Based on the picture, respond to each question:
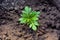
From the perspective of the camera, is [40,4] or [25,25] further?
[40,4]

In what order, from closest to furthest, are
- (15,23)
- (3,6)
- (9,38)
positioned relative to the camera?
(9,38) → (15,23) → (3,6)

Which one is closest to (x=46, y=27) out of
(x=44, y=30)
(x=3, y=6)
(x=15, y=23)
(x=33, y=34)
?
(x=44, y=30)

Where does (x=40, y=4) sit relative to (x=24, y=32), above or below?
above

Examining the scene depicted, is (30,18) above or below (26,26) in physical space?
above

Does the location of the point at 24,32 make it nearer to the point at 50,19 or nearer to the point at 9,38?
the point at 9,38

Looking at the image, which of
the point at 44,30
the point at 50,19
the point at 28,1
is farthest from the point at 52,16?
the point at 28,1

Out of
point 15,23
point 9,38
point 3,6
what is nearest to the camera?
point 9,38
